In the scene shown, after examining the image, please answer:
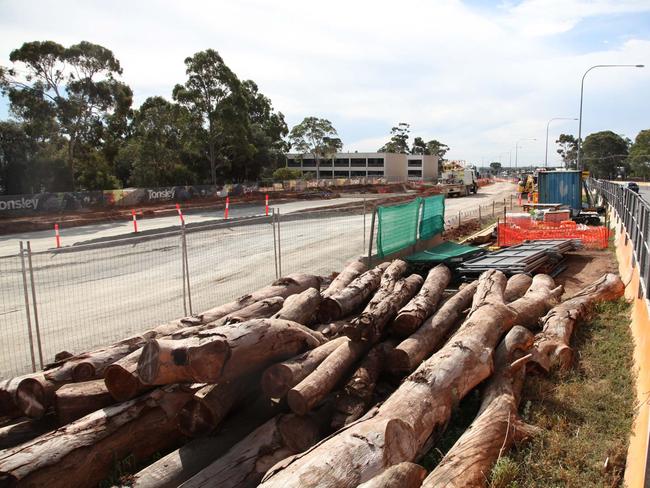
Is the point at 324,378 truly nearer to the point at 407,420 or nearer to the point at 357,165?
the point at 407,420

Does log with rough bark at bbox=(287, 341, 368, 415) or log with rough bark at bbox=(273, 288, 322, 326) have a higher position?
log with rough bark at bbox=(273, 288, 322, 326)

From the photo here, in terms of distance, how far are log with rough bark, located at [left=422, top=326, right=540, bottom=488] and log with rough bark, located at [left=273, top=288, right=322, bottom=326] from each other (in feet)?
7.72

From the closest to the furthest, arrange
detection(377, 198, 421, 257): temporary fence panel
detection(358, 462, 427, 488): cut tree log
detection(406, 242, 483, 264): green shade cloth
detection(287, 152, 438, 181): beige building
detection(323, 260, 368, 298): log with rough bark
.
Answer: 1. detection(358, 462, 427, 488): cut tree log
2. detection(323, 260, 368, 298): log with rough bark
3. detection(406, 242, 483, 264): green shade cloth
4. detection(377, 198, 421, 257): temporary fence panel
5. detection(287, 152, 438, 181): beige building

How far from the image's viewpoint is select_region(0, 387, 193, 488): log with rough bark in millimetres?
3863

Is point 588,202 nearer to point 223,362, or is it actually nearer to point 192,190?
point 223,362

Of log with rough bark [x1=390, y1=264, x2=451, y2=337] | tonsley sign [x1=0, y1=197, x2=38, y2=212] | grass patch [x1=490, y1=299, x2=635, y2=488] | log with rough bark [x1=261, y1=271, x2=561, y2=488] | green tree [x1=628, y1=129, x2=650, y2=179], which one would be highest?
green tree [x1=628, y1=129, x2=650, y2=179]

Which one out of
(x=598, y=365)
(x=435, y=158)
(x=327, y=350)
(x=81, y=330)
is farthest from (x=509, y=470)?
(x=435, y=158)

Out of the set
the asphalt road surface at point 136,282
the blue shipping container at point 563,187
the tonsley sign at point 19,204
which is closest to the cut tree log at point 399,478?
the asphalt road surface at point 136,282

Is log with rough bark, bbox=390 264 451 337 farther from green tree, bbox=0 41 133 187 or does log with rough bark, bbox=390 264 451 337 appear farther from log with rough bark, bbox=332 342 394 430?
green tree, bbox=0 41 133 187

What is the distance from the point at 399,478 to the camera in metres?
3.47

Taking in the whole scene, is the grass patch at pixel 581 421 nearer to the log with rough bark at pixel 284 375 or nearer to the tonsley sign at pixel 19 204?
the log with rough bark at pixel 284 375

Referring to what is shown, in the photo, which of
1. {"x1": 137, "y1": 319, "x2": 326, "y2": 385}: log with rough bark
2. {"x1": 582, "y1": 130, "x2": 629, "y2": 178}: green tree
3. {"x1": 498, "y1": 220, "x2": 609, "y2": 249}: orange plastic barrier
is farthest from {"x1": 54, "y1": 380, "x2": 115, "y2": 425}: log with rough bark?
{"x1": 582, "y1": 130, "x2": 629, "y2": 178}: green tree

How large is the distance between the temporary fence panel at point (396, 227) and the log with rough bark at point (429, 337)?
349 cm

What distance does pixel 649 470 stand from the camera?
11.0 ft
